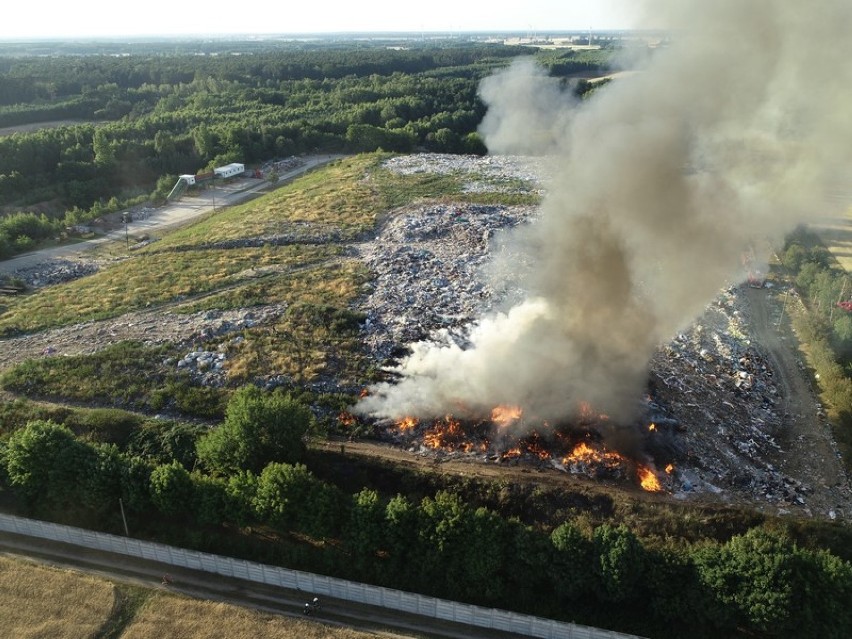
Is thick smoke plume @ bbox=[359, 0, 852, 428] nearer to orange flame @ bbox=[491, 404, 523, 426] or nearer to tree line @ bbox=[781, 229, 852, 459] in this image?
orange flame @ bbox=[491, 404, 523, 426]

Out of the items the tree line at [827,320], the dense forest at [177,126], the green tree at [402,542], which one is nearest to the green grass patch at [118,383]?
the green tree at [402,542]

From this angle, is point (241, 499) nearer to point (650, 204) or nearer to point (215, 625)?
point (215, 625)

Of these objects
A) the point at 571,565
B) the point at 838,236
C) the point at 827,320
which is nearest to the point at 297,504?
the point at 571,565

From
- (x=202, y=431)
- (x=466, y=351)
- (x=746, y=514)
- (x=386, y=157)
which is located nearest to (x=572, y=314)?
(x=466, y=351)

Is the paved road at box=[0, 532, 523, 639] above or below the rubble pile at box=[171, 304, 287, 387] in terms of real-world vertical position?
below

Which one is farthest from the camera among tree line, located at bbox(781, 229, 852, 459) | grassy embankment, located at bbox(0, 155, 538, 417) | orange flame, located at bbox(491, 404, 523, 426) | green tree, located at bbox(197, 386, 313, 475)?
grassy embankment, located at bbox(0, 155, 538, 417)

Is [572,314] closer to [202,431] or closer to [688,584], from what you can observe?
[688,584]

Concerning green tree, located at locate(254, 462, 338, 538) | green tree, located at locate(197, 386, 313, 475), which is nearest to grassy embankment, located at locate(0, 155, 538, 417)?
green tree, located at locate(197, 386, 313, 475)
